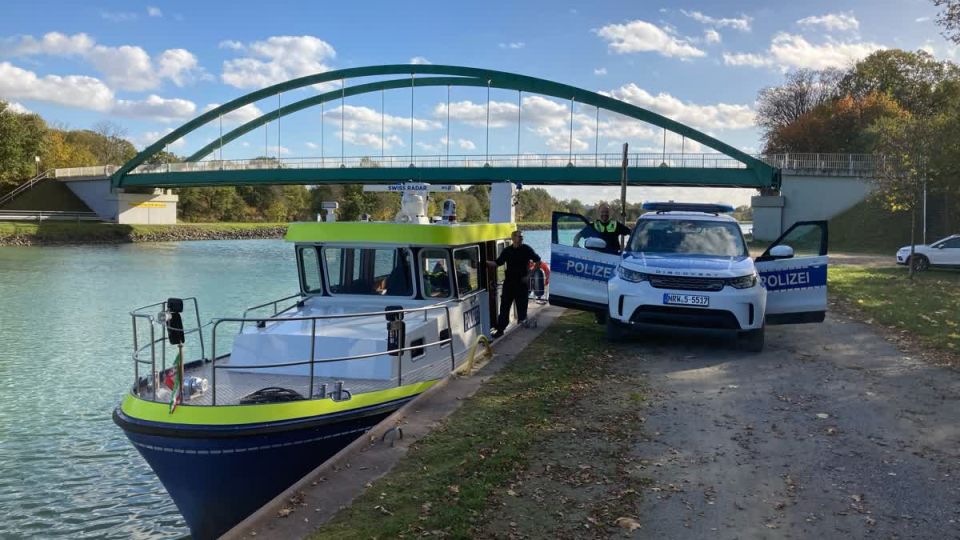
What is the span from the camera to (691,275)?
9219mm

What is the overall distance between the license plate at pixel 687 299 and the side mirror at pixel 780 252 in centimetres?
203

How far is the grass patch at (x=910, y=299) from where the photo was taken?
11750mm

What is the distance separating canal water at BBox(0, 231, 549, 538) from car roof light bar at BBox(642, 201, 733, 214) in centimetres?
853

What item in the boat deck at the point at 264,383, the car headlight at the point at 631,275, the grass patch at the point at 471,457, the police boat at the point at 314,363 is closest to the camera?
the grass patch at the point at 471,457

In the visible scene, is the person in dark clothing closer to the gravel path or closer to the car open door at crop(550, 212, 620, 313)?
the car open door at crop(550, 212, 620, 313)

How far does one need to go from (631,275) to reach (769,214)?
44.6 m

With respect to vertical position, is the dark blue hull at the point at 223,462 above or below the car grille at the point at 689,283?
below

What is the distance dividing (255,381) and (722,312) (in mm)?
5745

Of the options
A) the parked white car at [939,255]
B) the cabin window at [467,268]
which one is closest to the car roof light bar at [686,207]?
the cabin window at [467,268]

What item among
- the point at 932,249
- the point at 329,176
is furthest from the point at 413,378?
the point at 329,176

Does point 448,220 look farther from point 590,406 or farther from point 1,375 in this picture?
point 1,375

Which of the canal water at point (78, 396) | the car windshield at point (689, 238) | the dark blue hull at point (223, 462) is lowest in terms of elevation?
the canal water at point (78, 396)

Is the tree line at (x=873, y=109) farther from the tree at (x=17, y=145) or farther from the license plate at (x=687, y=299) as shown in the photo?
the tree at (x=17, y=145)

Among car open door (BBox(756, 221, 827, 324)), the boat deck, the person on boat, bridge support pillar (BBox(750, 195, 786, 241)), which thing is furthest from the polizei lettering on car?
bridge support pillar (BBox(750, 195, 786, 241))
